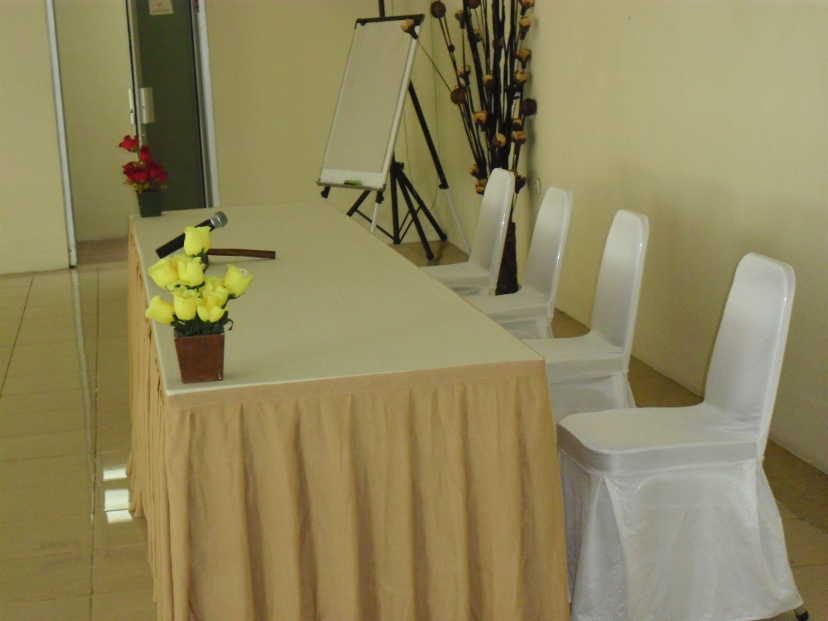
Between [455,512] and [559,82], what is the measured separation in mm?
4050

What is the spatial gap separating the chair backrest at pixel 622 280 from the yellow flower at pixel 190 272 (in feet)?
5.11

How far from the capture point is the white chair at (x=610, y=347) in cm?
345

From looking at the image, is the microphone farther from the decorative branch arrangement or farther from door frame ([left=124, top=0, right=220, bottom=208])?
door frame ([left=124, top=0, right=220, bottom=208])

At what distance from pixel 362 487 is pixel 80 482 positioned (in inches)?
78.4

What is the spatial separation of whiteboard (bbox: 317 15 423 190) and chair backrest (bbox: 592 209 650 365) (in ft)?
11.9

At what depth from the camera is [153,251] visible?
4023 mm

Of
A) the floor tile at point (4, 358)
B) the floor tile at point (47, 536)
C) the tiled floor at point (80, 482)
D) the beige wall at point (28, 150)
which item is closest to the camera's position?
the tiled floor at point (80, 482)

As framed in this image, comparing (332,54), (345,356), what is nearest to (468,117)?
(332,54)

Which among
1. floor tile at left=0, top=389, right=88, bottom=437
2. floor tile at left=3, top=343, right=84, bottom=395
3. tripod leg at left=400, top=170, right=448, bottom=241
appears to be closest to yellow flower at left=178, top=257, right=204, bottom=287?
floor tile at left=0, top=389, right=88, bottom=437

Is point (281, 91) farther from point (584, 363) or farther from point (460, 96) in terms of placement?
point (584, 363)

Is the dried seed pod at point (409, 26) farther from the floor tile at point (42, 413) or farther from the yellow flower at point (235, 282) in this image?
the yellow flower at point (235, 282)

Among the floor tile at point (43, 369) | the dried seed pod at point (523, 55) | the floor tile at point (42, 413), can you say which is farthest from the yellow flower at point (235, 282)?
the dried seed pod at point (523, 55)

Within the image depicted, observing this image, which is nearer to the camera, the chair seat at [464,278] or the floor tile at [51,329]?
the chair seat at [464,278]

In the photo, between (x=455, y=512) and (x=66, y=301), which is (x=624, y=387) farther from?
(x=66, y=301)
